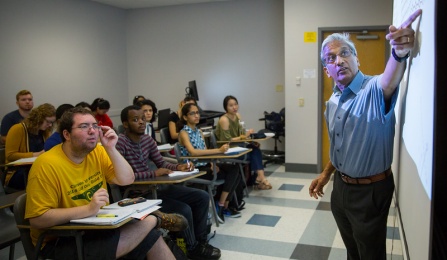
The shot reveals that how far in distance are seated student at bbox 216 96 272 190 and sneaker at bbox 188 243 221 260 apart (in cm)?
182

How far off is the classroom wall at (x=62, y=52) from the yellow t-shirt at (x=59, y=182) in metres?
3.83

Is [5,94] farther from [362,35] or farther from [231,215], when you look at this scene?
[362,35]

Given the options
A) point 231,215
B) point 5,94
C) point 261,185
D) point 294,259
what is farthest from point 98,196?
point 5,94

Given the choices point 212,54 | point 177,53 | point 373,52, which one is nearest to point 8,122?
point 177,53

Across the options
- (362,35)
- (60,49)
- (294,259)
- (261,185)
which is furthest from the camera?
(60,49)

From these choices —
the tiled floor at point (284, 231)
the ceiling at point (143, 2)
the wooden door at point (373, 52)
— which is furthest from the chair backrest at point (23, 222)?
the ceiling at point (143, 2)

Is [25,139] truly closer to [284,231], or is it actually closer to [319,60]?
[284,231]

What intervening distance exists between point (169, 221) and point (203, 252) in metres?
0.71

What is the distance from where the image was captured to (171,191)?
2928mm

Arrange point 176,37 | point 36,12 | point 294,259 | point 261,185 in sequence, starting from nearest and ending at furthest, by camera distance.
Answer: point 294,259, point 261,185, point 36,12, point 176,37

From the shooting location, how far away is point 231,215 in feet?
12.3

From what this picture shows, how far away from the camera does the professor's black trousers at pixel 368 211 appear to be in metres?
1.58

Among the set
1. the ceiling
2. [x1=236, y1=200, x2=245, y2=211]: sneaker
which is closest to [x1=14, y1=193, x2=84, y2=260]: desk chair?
[x1=236, y1=200, x2=245, y2=211]: sneaker

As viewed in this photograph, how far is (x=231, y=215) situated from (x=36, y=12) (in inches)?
171
